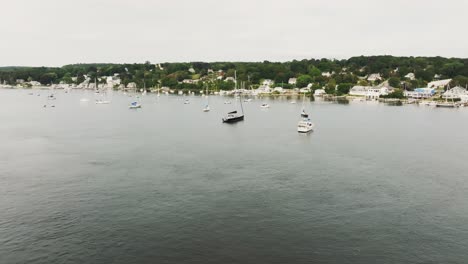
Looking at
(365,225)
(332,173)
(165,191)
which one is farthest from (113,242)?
(332,173)

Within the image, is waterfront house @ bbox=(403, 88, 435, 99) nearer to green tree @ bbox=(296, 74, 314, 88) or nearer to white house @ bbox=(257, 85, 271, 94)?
green tree @ bbox=(296, 74, 314, 88)

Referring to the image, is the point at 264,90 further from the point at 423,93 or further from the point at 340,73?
the point at 423,93

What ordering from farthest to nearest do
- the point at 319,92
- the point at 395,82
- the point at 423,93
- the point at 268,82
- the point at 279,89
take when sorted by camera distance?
the point at 268,82
the point at 279,89
the point at 319,92
the point at 395,82
the point at 423,93

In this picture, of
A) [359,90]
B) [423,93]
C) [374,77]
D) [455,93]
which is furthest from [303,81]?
[455,93]

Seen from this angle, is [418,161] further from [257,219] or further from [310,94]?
[310,94]

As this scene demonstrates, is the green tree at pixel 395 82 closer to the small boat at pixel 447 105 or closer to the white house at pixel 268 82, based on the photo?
the small boat at pixel 447 105

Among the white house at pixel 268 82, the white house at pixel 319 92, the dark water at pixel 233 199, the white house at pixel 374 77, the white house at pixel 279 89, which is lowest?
the dark water at pixel 233 199

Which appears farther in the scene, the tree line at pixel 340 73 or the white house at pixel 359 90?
the tree line at pixel 340 73

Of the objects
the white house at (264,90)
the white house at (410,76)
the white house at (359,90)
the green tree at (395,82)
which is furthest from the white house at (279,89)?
the white house at (410,76)
